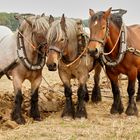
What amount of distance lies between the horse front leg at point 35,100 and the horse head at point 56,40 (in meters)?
0.80

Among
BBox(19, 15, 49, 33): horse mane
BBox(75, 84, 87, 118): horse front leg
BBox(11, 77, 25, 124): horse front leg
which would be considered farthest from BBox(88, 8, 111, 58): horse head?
BBox(11, 77, 25, 124): horse front leg

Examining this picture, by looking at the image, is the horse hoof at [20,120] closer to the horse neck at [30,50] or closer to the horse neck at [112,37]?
the horse neck at [30,50]

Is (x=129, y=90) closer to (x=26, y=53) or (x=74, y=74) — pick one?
(x=74, y=74)

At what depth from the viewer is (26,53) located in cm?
Answer: 733

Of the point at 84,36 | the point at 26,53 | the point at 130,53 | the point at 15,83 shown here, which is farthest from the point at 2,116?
the point at 130,53

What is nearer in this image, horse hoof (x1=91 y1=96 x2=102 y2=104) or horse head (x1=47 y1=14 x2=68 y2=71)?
horse head (x1=47 y1=14 x2=68 y2=71)

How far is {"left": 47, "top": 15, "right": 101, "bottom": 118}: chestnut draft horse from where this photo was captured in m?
6.95

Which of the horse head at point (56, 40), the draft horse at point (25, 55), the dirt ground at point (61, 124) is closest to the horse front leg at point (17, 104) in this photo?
the draft horse at point (25, 55)

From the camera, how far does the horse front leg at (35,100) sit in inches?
297

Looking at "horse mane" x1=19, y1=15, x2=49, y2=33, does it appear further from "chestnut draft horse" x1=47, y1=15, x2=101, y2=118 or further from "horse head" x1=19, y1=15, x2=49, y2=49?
"chestnut draft horse" x1=47, y1=15, x2=101, y2=118

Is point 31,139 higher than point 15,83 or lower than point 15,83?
lower

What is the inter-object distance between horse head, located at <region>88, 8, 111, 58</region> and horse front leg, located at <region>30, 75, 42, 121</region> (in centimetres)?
115

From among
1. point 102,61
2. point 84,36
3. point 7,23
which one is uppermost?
point 84,36

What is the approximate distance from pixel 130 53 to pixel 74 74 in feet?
3.25
